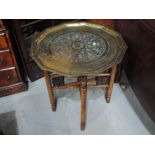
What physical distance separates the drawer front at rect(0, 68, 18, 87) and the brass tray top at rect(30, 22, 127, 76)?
1.52ft

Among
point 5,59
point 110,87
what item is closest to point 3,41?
point 5,59

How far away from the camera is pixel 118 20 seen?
1.76 metres

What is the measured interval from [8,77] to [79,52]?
0.74 m

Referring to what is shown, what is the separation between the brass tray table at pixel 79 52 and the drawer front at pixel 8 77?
1.27 ft

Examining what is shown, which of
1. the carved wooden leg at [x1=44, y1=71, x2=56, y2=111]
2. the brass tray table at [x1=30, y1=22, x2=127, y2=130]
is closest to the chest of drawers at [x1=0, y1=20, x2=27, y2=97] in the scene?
the brass tray table at [x1=30, y1=22, x2=127, y2=130]

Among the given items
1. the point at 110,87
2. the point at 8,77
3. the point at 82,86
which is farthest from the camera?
the point at 8,77

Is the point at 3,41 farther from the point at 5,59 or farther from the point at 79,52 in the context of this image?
the point at 79,52

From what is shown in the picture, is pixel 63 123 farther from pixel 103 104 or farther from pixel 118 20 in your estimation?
pixel 118 20

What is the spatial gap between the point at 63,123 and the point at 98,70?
66cm

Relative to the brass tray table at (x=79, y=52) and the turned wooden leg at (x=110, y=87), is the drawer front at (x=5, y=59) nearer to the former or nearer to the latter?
the brass tray table at (x=79, y=52)

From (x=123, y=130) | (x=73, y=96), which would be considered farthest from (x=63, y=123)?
(x=123, y=130)

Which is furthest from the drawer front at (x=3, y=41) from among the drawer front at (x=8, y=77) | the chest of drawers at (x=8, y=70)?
the drawer front at (x=8, y=77)

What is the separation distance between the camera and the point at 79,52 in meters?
1.34

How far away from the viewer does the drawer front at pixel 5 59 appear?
62.7 inches
